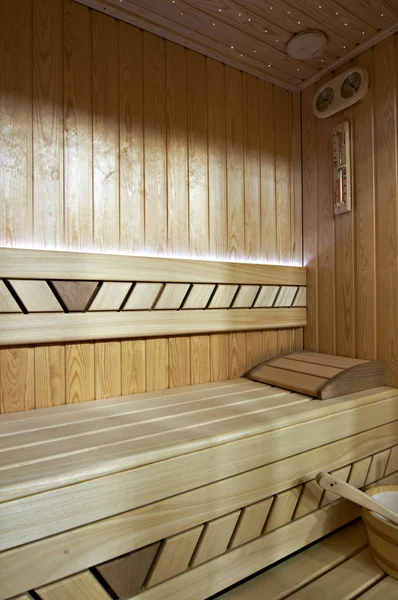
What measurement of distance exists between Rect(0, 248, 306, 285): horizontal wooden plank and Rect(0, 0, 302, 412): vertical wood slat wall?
0.11 meters

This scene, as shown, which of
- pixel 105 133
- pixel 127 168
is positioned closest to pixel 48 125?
pixel 105 133

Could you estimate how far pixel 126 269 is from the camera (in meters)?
1.82

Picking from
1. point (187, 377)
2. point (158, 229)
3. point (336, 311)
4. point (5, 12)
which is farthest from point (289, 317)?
point (5, 12)

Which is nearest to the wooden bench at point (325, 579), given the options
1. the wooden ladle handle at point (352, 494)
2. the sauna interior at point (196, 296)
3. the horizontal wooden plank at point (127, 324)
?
the sauna interior at point (196, 296)

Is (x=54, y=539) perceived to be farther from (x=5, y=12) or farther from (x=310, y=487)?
(x=5, y=12)

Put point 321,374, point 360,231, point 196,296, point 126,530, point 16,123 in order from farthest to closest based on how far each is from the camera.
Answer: point 360,231 → point 196,296 → point 321,374 → point 16,123 → point 126,530

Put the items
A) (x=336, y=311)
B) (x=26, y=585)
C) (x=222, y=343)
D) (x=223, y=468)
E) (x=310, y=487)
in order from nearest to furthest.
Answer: (x=26, y=585)
(x=223, y=468)
(x=310, y=487)
(x=222, y=343)
(x=336, y=311)

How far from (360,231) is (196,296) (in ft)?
3.43

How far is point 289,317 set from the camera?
251cm

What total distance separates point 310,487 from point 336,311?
1143mm

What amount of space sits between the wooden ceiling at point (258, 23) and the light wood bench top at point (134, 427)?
1.90 metres

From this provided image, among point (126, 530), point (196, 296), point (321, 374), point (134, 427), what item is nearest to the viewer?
point (126, 530)

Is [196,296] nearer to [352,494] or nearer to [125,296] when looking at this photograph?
[125,296]

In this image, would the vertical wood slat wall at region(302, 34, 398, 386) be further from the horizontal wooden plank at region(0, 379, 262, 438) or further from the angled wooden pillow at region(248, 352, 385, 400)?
the horizontal wooden plank at region(0, 379, 262, 438)
